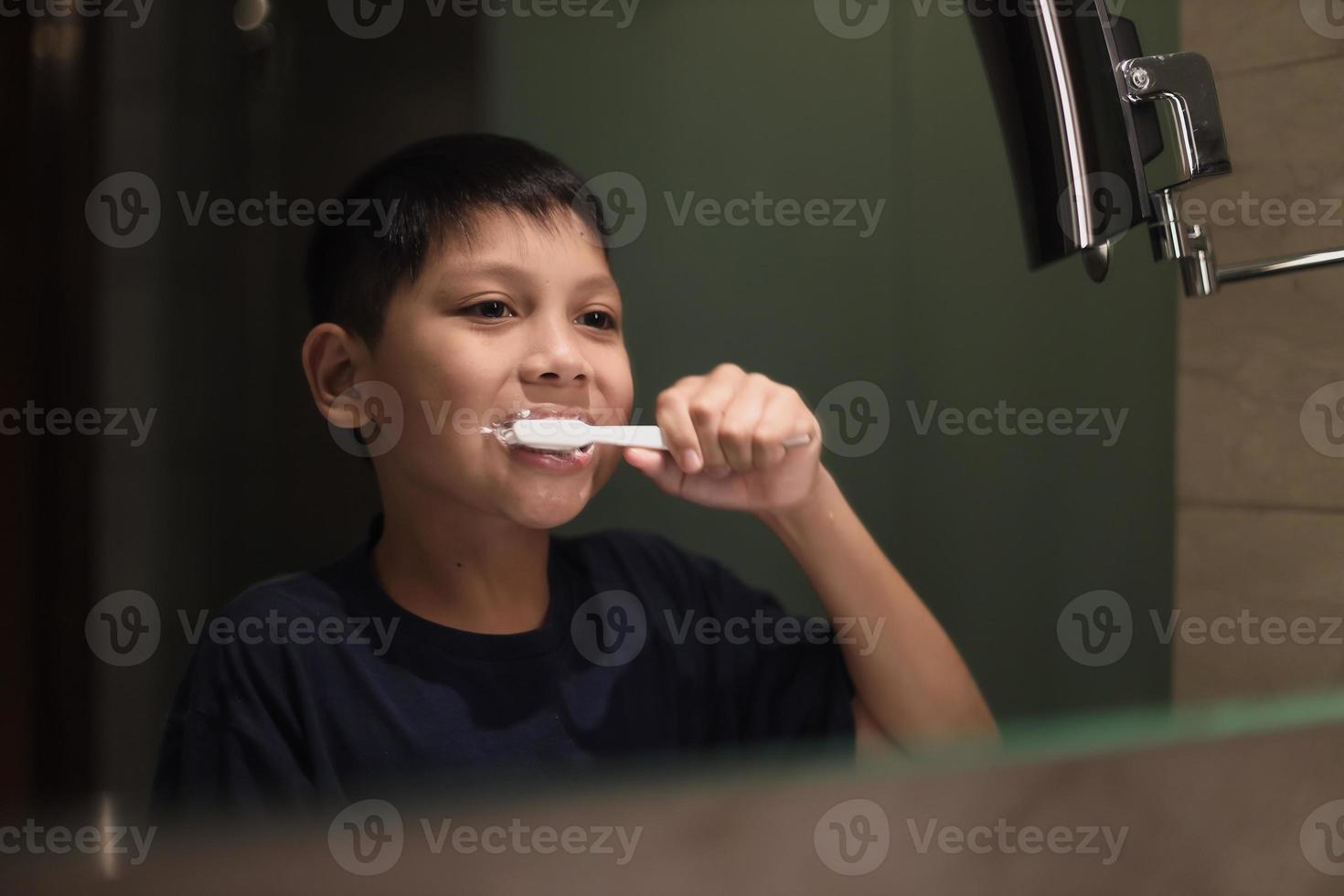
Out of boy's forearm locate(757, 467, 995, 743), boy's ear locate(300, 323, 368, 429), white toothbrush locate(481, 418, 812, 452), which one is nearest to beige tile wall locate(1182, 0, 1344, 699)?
boy's forearm locate(757, 467, 995, 743)

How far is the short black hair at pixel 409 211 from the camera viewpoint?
36 centimetres

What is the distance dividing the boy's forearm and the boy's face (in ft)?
0.33

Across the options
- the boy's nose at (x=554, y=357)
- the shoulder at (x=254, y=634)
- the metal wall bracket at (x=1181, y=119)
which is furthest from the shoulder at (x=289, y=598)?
the metal wall bracket at (x=1181, y=119)

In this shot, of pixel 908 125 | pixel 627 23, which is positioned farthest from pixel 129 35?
→ pixel 908 125

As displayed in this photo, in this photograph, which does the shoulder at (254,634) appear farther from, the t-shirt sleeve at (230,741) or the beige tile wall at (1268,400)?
the beige tile wall at (1268,400)

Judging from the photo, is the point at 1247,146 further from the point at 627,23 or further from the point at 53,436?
the point at 53,436

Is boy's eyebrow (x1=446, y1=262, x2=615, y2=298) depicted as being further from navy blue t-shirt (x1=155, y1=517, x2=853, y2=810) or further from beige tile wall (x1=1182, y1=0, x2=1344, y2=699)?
beige tile wall (x1=1182, y1=0, x2=1344, y2=699)

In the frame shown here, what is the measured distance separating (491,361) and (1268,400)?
0.42 metres

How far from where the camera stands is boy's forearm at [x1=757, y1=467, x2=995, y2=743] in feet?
1.42

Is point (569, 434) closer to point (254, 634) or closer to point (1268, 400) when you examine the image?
point (254, 634)

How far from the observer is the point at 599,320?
398 millimetres

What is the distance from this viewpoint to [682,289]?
42 centimetres

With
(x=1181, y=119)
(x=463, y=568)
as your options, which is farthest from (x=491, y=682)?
(x=1181, y=119)

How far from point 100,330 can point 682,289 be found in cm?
21
